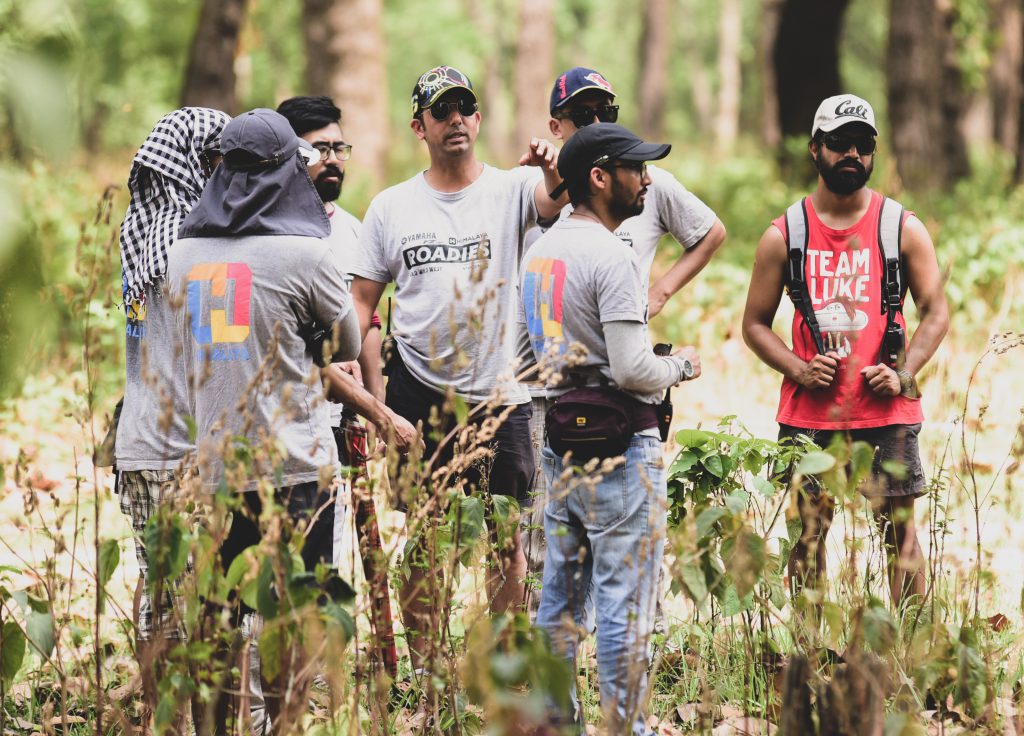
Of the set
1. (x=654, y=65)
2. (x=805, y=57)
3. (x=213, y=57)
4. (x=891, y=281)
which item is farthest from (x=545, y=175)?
(x=654, y=65)

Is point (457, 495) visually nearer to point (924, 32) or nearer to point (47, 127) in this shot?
point (47, 127)

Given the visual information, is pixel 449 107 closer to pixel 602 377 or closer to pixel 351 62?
pixel 602 377

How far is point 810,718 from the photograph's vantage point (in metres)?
2.56

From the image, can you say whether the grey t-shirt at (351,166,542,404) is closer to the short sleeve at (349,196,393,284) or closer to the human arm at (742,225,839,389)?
the short sleeve at (349,196,393,284)

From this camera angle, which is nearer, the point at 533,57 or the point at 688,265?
the point at 688,265

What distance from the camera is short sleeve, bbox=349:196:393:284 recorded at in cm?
440

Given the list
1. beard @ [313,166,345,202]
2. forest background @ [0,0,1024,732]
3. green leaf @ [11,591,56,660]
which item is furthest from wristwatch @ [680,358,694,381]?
green leaf @ [11,591,56,660]

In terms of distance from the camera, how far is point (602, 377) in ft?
10.9

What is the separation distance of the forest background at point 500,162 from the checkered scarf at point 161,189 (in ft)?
0.49

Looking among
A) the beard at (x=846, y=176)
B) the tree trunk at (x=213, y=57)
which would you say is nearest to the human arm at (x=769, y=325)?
the beard at (x=846, y=176)

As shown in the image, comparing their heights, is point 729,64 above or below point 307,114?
above

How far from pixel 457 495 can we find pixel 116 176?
11531 mm

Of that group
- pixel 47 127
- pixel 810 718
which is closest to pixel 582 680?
pixel 810 718

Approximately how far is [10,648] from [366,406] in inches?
56.5
